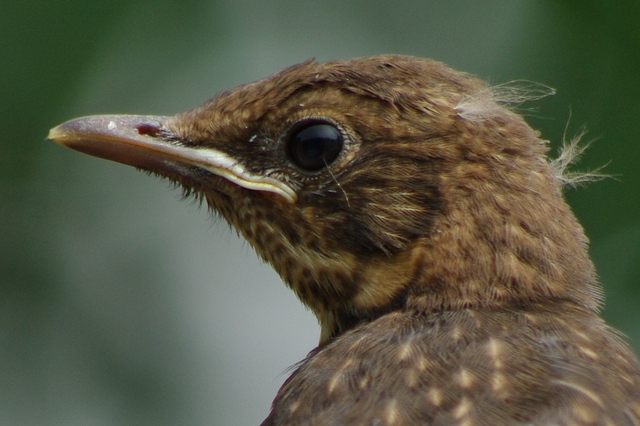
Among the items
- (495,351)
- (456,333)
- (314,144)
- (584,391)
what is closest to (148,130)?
(314,144)

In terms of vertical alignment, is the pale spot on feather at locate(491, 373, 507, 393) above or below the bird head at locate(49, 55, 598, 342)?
below

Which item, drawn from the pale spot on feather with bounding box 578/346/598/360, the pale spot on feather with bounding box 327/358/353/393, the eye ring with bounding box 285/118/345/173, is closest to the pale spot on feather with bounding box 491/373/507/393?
the pale spot on feather with bounding box 578/346/598/360

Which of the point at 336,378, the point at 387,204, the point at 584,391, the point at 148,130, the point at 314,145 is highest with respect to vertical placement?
the point at 148,130

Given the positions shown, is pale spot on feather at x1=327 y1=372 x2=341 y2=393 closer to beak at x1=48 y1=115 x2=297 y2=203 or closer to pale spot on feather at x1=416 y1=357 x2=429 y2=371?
pale spot on feather at x1=416 y1=357 x2=429 y2=371

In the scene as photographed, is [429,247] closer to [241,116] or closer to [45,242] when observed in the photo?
[241,116]

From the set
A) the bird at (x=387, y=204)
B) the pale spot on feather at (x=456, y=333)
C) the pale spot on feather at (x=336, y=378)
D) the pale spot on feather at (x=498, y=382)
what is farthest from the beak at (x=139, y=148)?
the pale spot on feather at (x=498, y=382)

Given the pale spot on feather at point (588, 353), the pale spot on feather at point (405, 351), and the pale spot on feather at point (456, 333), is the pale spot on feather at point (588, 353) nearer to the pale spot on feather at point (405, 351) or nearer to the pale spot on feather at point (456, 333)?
the pale spot on feather at point (456, 333)

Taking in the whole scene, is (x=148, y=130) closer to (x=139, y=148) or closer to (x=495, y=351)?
(x=139, y=148)
